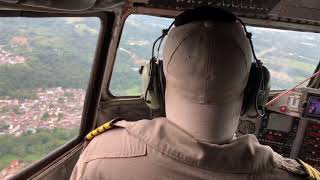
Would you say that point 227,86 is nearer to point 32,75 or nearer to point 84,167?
point 84,167

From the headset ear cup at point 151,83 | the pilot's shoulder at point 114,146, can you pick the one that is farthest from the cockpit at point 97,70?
the pilot's shoulder at point 114,146

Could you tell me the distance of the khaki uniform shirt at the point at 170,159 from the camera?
1.19 m

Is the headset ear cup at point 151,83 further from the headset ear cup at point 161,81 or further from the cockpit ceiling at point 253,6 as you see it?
the cockpit ceiling at point 253,6

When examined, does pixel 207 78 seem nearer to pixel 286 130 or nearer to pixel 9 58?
pixel 9 58

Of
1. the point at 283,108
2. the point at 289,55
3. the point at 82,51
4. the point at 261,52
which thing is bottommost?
the point at 283,108

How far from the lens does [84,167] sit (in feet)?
4.05

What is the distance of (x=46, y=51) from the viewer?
2223 mm

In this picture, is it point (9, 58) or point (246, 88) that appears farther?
point (9, 58)

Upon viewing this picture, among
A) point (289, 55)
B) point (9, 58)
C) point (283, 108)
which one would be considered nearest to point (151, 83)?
point (9, 58)

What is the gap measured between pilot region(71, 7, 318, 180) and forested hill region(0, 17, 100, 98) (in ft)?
2.75

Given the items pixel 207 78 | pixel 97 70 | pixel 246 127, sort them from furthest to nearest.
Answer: pixel 246 127, pixel 97 70, pixel 207 78

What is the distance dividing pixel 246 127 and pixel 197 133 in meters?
2.53

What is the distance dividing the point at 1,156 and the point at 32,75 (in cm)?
45

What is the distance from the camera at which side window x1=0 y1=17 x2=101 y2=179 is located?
76.3 inches
